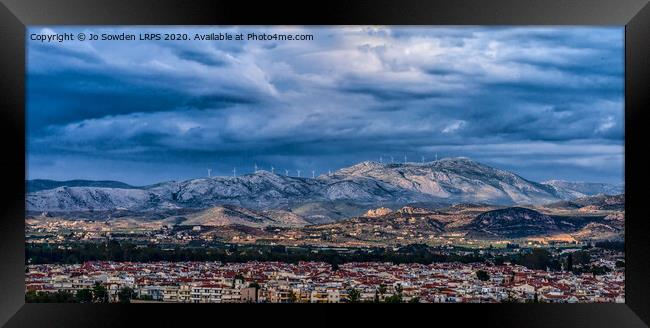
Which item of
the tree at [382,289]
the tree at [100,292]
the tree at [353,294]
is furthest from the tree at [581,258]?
the tree at [100,292]

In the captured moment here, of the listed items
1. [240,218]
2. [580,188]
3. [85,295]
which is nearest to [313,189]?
[240,218]

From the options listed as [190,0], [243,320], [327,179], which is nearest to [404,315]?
[243,320]

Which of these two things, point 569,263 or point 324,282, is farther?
point 569,263

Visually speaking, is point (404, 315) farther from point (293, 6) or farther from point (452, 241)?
point (452, 241)

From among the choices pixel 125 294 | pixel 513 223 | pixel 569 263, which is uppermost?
pixel 513 223

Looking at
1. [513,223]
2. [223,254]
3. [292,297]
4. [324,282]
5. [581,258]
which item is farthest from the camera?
[513,223]

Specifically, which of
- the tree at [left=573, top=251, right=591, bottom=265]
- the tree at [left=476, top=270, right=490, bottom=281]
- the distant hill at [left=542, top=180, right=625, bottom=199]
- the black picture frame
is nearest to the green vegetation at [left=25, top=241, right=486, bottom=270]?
the tree at [left=476, top=270, right=490, bottom=281]

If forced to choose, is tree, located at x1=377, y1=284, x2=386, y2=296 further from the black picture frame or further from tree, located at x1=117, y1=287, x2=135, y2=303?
the black picture frame

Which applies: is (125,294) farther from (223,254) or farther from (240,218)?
(240,218)
